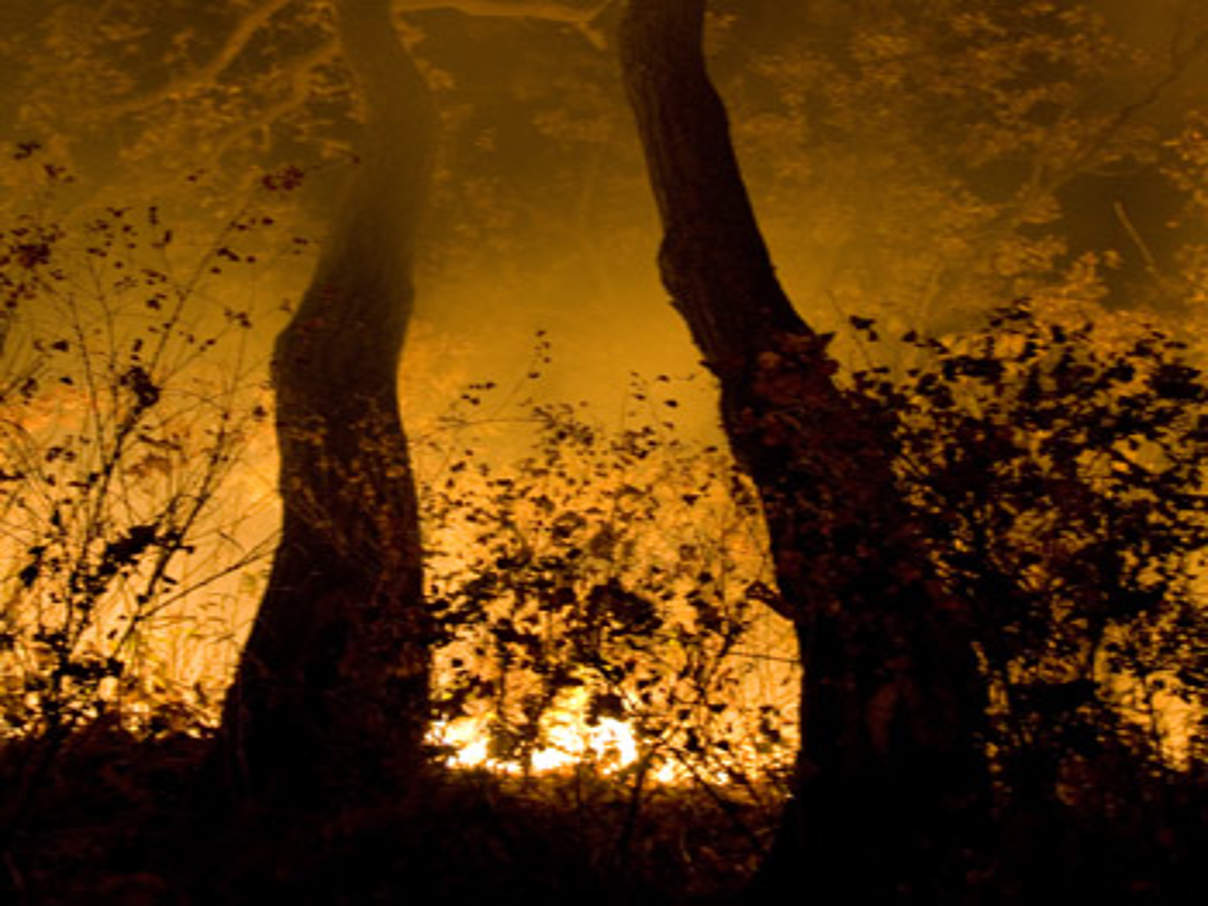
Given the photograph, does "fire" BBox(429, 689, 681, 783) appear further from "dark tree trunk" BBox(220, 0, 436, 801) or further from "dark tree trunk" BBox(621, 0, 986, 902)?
"dark tree trunk" BBox(621, 0, 986, 902)

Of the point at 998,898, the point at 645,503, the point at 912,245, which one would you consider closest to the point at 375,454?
the point at 645,503

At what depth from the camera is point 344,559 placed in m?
5.85

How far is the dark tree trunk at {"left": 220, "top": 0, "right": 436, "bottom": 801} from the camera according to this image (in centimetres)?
510

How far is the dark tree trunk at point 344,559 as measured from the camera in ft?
16.7

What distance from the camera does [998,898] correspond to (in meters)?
3.21

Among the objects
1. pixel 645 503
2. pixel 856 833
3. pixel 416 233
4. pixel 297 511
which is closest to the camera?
pixel 856 833

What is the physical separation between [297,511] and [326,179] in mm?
8277

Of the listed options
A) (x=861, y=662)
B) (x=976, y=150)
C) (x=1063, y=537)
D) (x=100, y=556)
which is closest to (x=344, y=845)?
(x=100, y=556)

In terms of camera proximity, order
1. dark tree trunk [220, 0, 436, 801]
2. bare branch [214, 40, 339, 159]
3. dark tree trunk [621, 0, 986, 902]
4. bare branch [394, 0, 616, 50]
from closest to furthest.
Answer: dark tree trunk [621, 0, 986, 902]
dark tree trunk [220, 0, 436, 801]
bare branch [394, 0, 616, 50]
bare branch [214, 40, 339, 159]

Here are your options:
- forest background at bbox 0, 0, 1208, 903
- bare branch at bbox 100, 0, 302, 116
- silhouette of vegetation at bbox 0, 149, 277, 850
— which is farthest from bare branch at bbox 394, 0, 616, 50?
silhouette of vegetation at bbox 0, 149, 277, 850

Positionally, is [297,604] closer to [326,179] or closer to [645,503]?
[645,503]

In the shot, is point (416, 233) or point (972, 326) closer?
point (416, 233)

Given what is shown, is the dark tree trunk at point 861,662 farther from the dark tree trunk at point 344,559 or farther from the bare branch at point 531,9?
the bare branch at point 531,9

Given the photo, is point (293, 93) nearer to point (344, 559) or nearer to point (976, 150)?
point (344, 559)
